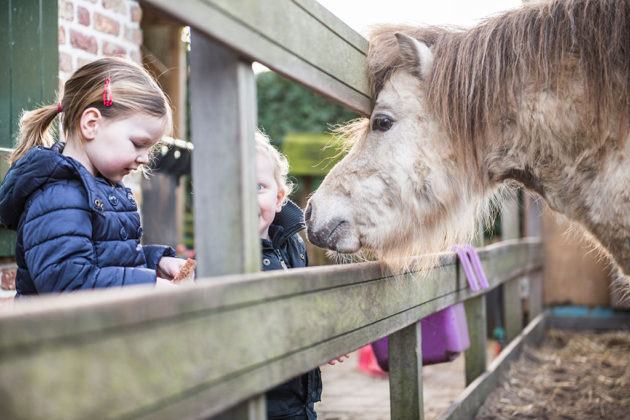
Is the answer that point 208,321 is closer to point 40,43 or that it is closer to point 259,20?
point 259,20

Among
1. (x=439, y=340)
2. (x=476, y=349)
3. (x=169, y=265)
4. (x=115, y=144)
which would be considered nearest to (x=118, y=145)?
(x=115, y=144)

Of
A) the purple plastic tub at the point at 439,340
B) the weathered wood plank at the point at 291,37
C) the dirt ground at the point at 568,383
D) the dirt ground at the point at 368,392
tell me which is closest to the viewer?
the weathered wood plank at the point at 291,37

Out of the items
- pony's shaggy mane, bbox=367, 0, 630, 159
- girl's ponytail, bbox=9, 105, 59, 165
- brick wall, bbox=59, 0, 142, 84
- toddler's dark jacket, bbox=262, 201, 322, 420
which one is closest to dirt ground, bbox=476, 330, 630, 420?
toddler's dark jacket, bbox=262, 201, 322, 420

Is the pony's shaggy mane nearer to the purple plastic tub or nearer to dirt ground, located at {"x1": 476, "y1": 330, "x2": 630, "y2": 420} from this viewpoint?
the purple plastic tub

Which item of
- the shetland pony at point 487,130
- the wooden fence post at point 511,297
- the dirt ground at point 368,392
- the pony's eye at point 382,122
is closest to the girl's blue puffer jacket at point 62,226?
the shetland pony at point 487,130

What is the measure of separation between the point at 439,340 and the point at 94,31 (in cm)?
232

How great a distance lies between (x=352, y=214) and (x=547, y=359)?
3.24 metres

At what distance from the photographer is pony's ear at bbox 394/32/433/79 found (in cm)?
191

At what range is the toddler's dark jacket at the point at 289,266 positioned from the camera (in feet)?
6.28

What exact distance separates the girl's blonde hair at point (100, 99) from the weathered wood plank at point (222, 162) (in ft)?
2.36

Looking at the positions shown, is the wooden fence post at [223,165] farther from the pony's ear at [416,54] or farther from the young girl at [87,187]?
the pony's ear at [416,54]

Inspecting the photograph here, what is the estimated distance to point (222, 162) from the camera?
105 centimetres

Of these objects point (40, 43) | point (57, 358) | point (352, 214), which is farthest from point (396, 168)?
point (40, 43)

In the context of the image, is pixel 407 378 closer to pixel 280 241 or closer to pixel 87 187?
pixel 280 241
